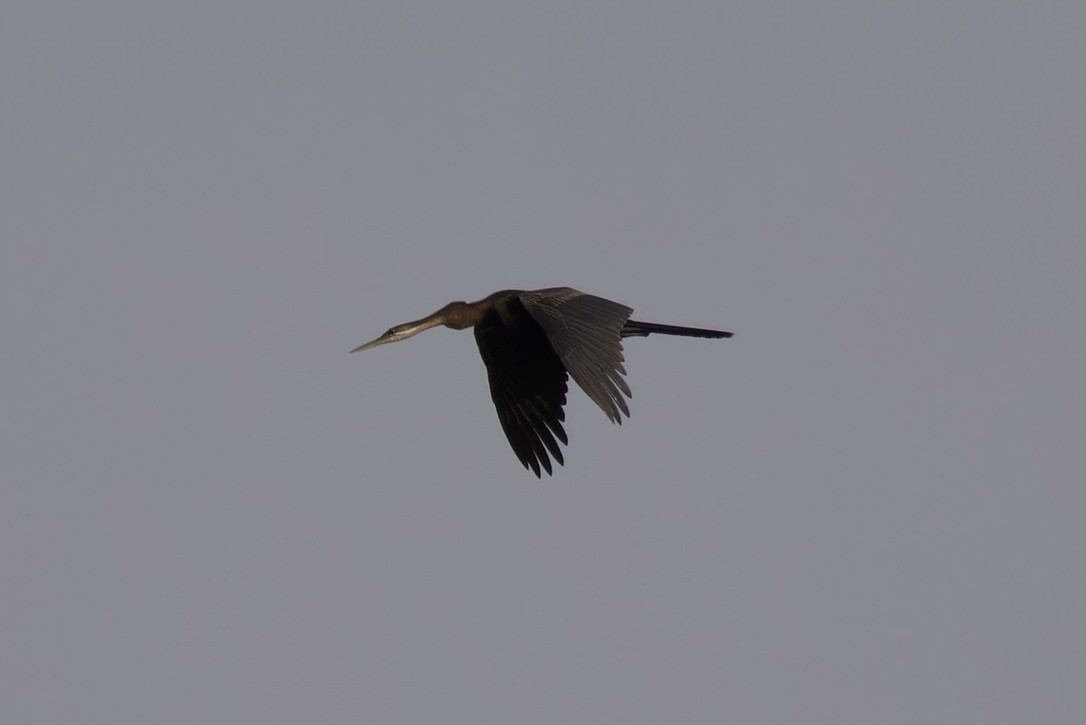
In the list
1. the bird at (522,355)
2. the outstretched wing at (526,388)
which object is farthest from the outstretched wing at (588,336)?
the outstretched wing at (526,388)

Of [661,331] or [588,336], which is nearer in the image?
[588,336]

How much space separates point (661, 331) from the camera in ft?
60.6

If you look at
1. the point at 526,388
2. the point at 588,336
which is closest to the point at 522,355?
the point at 526,388

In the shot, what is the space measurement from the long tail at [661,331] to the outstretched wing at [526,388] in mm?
763

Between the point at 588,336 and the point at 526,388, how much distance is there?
230 centimetres

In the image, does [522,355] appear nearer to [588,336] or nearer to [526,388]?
[526,388]

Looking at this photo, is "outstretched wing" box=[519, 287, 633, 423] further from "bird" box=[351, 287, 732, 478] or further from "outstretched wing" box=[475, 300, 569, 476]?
"outstretched wing" box=[475, 300, 569, 476]

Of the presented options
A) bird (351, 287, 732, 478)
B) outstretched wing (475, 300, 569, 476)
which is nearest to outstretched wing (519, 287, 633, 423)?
bird (351, 287, 732, 478)

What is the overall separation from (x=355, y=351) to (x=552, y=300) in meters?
1.96

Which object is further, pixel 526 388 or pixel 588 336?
pixel 526 388

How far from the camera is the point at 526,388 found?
1827cm

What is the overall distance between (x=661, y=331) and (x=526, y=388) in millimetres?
1350

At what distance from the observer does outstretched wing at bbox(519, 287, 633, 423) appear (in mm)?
15281

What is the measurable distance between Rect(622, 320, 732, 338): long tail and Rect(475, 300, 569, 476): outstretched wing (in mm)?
763
